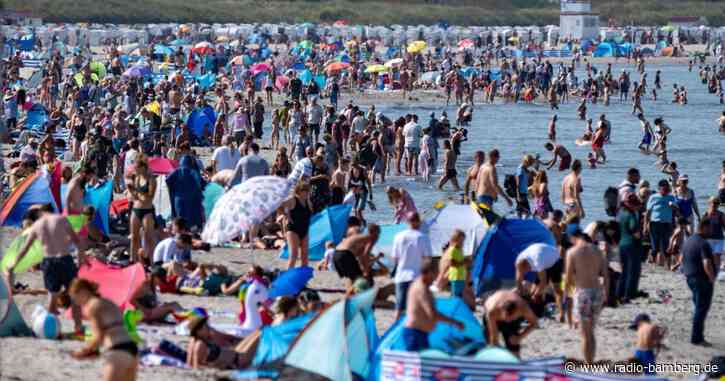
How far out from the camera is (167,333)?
11.8 metres

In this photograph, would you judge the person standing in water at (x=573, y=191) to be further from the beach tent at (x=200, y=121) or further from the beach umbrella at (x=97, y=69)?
the beach umbrella at (x=97, y=69)

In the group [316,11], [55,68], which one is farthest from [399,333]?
[316,11]

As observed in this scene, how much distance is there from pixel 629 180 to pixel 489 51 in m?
52.7

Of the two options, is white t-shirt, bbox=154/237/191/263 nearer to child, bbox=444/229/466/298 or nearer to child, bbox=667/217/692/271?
child, bbox=444/229/466/298

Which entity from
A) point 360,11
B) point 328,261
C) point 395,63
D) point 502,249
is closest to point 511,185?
point 328,261

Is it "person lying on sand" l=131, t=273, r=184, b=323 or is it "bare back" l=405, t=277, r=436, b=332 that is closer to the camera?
"bare back" l=405, t=277, r=436, b=332

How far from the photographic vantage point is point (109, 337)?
347 inches

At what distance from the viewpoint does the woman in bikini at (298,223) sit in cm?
1452

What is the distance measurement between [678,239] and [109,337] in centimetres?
953

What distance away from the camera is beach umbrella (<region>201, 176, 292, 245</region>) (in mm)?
13672

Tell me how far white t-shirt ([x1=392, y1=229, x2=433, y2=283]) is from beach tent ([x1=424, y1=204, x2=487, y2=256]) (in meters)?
2.67

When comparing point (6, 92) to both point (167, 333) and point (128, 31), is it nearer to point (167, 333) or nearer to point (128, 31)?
point (167, 333)

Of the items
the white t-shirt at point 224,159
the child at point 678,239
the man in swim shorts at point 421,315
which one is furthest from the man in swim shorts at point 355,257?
the white t-shirt at point 224,159

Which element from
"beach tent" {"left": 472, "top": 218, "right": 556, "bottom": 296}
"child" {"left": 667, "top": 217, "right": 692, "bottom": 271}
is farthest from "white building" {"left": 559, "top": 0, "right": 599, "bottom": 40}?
"beach tent" {"left": 472, "top": 218, "right": 556, "bottom": 296}
